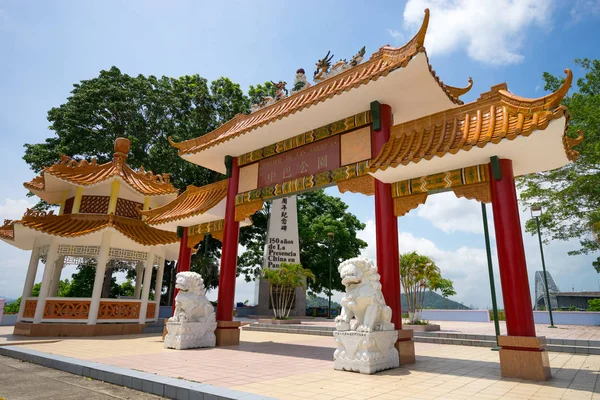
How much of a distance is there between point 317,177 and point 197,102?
1733 centimetres

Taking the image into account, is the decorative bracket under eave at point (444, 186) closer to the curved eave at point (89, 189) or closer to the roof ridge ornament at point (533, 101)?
the roof ridge ornament at point (533, 101)

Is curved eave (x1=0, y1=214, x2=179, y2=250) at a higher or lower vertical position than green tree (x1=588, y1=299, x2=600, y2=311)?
higher

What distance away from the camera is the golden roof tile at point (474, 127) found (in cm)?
514

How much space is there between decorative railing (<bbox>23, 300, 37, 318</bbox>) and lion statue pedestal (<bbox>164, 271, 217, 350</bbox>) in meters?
6.14

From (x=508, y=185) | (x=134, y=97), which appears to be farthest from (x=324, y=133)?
(x=134, y=97)

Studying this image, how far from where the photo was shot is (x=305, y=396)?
4066 mm

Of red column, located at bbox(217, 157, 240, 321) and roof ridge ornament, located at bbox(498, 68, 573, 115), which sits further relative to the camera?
red column, located at bbox(217, 157, 240, 321)

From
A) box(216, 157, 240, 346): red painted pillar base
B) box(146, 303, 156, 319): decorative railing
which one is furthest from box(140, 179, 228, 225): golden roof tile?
box(146, 303, 156, 319): decorative railing

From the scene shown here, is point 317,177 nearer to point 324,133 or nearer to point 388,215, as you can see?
point 324,133

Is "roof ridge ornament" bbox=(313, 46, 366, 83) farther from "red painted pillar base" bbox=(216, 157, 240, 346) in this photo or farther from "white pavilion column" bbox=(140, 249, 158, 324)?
"white pavilion column" bbox=(140, 249, 158, 324)

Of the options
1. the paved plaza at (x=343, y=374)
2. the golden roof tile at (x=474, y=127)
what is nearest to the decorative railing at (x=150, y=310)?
the paved plaza at (x=343, y=374)

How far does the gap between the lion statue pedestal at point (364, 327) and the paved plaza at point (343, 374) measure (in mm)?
196

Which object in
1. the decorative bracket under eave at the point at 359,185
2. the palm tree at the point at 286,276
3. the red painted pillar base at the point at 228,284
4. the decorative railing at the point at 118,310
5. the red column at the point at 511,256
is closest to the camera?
the red column at the point at 511,256

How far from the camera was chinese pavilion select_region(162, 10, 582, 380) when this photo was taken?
5.30m
